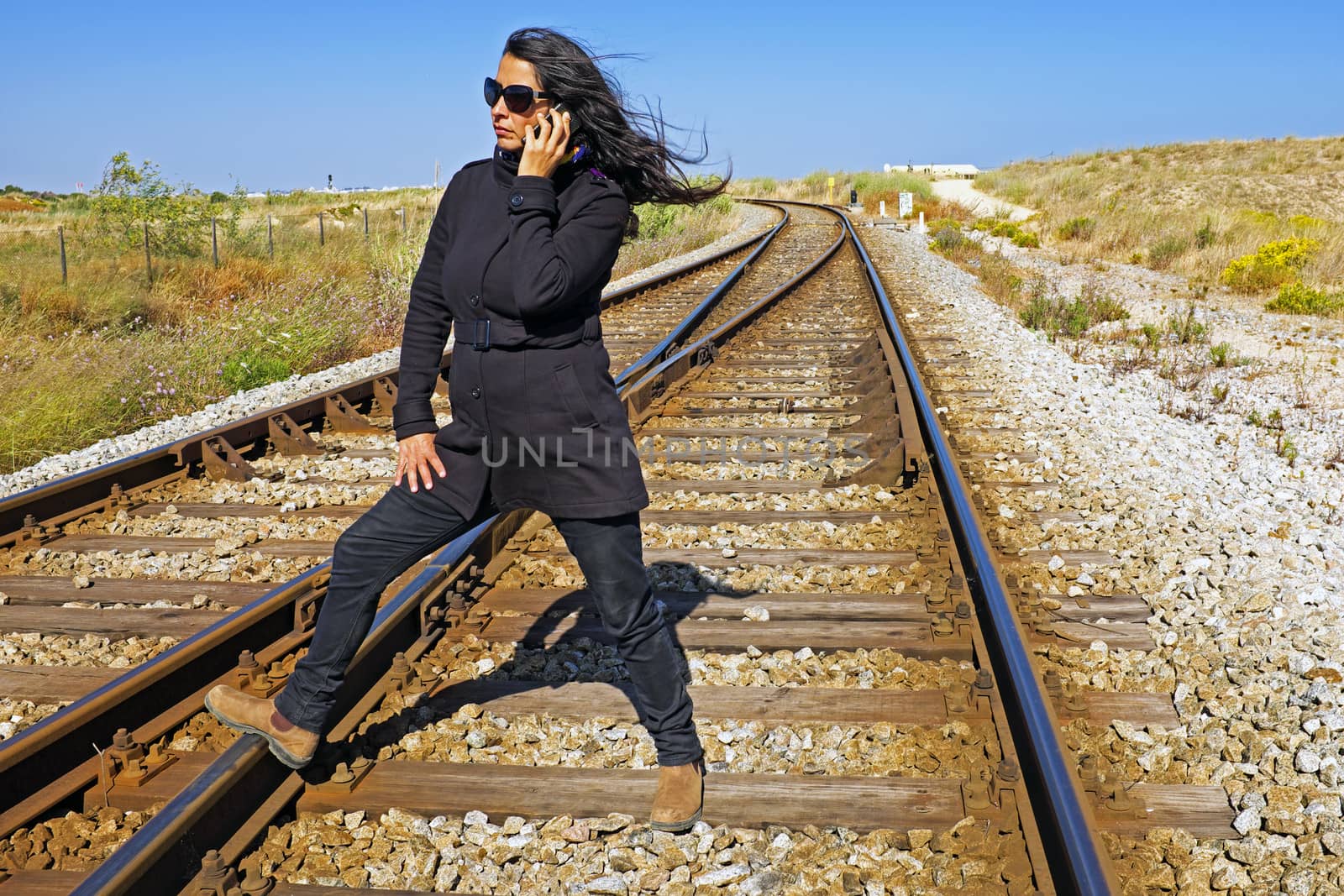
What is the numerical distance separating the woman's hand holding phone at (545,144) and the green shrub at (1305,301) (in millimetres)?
13558

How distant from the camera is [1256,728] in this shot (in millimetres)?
3330

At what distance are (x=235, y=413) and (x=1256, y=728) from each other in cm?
664

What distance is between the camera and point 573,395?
264 cm

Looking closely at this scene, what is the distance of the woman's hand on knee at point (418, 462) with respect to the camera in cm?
277

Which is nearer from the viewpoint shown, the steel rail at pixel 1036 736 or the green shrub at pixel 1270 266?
the steel rail at pixel 1036 736

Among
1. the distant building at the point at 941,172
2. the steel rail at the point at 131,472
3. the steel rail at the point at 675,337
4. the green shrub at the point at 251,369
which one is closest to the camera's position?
the steel rail at the point at 131,472

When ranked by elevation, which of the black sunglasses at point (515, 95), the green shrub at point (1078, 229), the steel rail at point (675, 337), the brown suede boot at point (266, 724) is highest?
the green shrub at point (1078, 229)

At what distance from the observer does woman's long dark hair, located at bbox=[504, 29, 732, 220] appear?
2.55 metres

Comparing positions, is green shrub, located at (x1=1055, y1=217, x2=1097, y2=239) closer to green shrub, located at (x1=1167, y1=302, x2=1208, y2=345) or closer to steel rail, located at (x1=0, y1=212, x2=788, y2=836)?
green shrub, located at (x1=1167, y1=302, x2=1208, y2=345)

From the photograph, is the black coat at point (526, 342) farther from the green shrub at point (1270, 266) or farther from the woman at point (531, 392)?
the green shrub at point (1270, 266)

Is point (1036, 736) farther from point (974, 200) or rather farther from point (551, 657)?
point (974, 200)

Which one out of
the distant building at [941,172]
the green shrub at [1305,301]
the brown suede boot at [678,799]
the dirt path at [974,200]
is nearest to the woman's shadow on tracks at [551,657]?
the brown suede boot at [678,799]

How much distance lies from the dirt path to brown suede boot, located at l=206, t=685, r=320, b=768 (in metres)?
33.9

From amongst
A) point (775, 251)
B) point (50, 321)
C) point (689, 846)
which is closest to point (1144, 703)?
point (689, 846)
